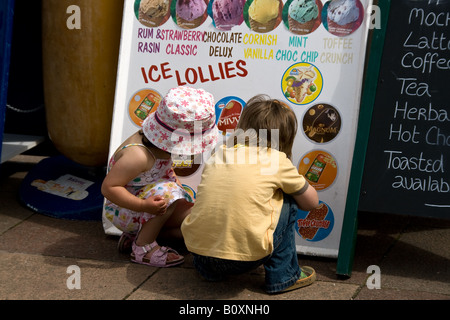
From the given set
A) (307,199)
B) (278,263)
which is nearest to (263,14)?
(307,199)

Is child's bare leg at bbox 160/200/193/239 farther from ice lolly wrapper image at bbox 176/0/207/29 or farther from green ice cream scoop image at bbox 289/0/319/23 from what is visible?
green ice cream scoop image at bbox 289/0/319/23

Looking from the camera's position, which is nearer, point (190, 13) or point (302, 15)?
point (302, 15)

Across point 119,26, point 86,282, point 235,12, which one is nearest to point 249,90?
point 235,12

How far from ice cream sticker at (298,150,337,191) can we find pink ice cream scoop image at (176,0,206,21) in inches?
37.2

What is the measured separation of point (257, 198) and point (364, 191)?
585 mm

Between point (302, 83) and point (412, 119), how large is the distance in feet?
1.97

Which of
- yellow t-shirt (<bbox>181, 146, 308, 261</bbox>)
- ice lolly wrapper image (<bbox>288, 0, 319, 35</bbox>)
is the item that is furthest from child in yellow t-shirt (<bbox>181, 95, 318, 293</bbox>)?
ice lolly wrapper image (<bbox>288, 0, 319, 35</bbox>)

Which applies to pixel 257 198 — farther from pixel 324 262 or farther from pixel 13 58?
pixel 13 58

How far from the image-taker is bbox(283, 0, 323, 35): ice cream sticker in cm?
342

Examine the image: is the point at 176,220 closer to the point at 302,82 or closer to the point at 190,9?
the point at 302,82

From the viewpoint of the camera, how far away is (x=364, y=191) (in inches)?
126

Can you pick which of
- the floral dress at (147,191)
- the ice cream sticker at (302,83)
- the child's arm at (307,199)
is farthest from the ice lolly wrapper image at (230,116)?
the child's arm at (307,199)

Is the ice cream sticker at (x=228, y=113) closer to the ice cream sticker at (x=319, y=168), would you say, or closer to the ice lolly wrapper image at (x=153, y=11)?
the ice cream sticker at (x=319, y=168)

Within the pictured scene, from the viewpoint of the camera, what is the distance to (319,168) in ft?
11.2
